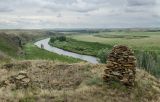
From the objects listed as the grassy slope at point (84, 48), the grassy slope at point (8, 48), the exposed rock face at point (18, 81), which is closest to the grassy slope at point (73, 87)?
the exposed rock face at point (18, 81)

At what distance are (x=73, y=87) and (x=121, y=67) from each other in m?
2.79

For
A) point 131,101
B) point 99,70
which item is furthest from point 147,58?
point 131,101

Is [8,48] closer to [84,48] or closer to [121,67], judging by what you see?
[84,48]

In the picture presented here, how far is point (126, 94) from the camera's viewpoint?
17.4 meters

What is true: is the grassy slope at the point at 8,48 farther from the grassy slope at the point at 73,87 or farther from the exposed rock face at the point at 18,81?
the exposed rock face at the point at 18,81

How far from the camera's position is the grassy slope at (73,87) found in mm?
15883

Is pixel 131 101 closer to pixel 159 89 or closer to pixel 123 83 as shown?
pixel 123 83

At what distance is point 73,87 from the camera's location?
59.4 feet

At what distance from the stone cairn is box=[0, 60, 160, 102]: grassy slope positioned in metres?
0.38

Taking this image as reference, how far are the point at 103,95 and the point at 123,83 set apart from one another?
63.2 inches

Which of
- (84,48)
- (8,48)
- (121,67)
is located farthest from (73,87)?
(84,48)

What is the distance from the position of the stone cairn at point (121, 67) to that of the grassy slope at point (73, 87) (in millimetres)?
385

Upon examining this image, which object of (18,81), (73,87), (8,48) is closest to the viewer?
(18,81)

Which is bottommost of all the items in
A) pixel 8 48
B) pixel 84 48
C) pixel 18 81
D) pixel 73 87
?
pixel 84 48
